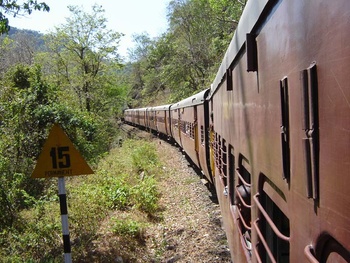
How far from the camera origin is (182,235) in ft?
24.7

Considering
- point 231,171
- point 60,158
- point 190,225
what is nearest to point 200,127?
point 190,225

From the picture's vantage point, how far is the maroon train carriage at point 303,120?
104 cm

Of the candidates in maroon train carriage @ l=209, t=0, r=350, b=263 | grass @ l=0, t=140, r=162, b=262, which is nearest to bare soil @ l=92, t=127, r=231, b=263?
grass @ l=0, t=140, r=162, b=262

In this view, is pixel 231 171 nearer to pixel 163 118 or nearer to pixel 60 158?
pixel 60 158

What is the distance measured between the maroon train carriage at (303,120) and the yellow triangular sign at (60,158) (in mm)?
2927

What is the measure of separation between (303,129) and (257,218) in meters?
1.27

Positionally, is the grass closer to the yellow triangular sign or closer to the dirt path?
the dirt path

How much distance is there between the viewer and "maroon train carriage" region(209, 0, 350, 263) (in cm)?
104

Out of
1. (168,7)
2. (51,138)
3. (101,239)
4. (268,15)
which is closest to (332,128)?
(268,15)

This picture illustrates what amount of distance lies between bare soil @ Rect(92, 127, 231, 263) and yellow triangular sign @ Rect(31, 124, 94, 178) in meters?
2.54

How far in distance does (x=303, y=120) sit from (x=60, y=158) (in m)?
3.98

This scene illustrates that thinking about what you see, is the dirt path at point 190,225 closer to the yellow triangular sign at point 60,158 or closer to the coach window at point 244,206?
the yellow triangular sign at point 60,158

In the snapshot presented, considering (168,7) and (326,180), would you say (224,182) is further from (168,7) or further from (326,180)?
(168,7)

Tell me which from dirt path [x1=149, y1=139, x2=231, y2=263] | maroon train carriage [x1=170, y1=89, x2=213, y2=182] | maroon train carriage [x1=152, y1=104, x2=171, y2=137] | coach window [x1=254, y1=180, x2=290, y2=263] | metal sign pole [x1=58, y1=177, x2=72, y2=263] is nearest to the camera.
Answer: coach window [x1=254, y1=180, x2=290, y2=263]
